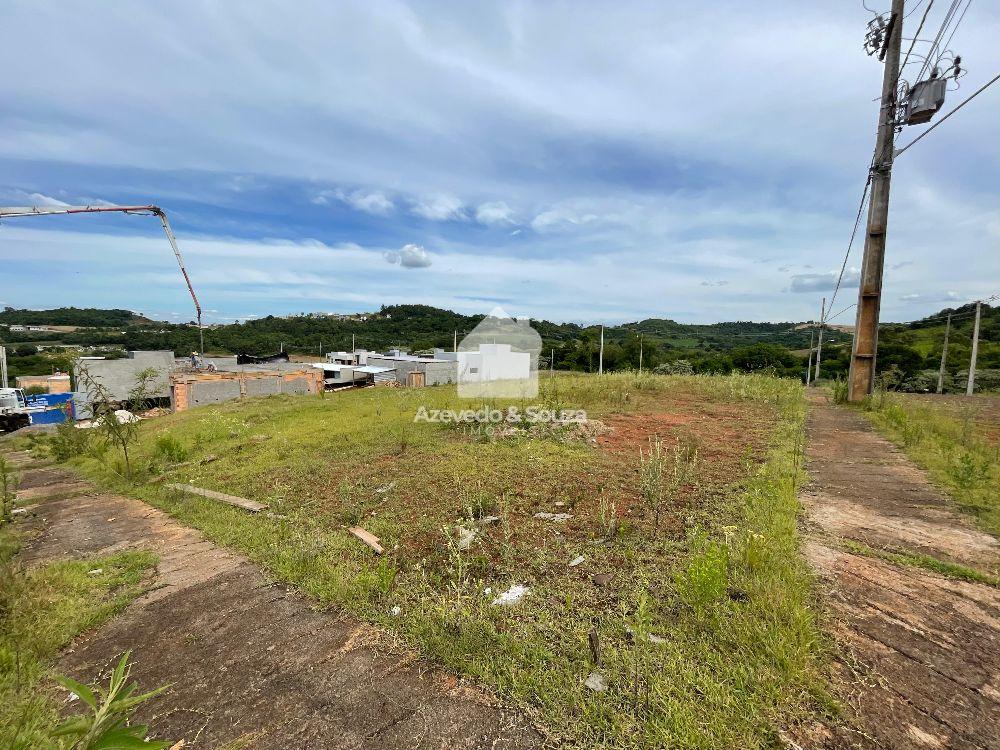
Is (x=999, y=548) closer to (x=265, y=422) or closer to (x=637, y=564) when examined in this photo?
(x=637, y=564)

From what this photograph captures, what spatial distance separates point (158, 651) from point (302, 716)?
3.65ft

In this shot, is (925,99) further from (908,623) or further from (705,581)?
(705,581)

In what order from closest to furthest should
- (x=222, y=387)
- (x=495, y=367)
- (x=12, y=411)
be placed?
(x=495, y=367)
(x=12, y=411)
(x=222, y=387)

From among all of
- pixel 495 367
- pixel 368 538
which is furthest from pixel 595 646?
pixel 495 367

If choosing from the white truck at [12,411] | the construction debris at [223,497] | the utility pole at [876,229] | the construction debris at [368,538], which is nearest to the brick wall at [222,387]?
the white truck at [12,411]

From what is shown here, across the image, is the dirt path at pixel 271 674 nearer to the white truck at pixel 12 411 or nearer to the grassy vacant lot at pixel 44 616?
the grassy vacant lot at pixel 44 616

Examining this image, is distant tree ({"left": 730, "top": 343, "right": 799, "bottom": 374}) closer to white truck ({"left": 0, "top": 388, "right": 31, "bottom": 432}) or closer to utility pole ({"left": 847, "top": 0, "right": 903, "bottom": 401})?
utility pole ({"left": 847, "top": 0, "right": 903, "bottom": 401})

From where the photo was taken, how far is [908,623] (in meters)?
1.89

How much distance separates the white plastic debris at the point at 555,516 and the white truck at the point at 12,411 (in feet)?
81.2

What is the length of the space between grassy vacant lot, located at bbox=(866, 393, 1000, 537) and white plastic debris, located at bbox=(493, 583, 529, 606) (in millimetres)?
3071

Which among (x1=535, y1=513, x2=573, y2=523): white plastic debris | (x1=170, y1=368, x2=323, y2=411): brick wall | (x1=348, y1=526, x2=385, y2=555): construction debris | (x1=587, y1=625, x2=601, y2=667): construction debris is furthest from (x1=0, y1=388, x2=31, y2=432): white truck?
(x1=587, y1=625, x2=601, y2=667): construction debris

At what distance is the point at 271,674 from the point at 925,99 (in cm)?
1103

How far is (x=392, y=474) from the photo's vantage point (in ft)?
16.8

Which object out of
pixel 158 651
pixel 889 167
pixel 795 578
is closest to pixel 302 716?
pixel 158 651
